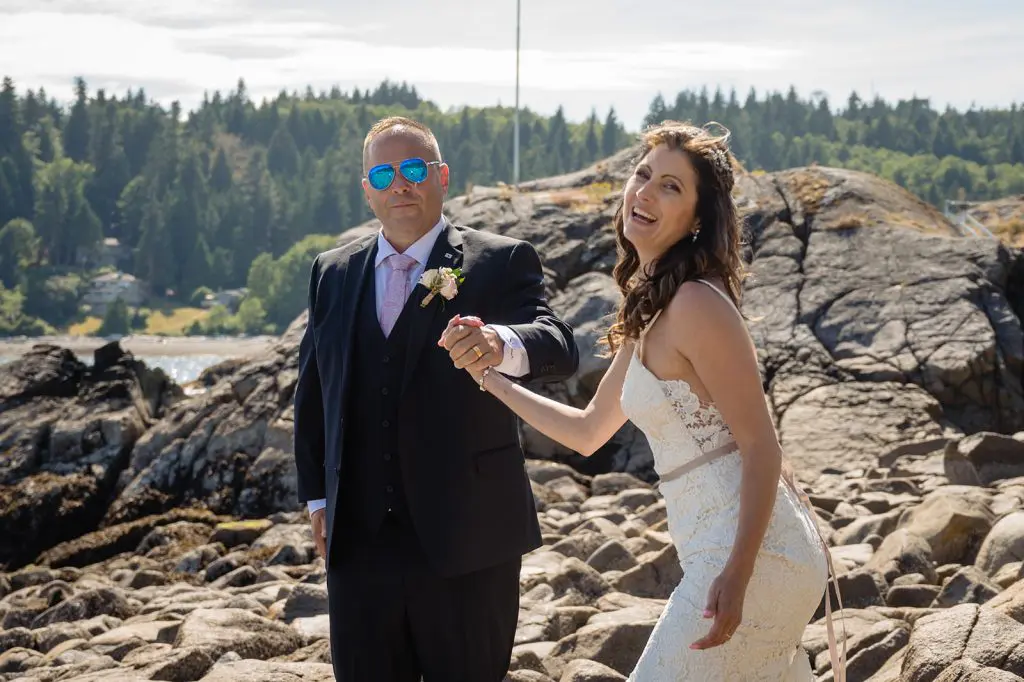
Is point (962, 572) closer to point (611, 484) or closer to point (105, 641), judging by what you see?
point (105, 641)

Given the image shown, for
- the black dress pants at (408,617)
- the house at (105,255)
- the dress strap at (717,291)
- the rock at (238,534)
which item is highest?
the dress strap at (717,291)

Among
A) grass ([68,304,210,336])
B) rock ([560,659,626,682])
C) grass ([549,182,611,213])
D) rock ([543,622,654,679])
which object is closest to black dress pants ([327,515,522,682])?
rock ([560,659,626,682])

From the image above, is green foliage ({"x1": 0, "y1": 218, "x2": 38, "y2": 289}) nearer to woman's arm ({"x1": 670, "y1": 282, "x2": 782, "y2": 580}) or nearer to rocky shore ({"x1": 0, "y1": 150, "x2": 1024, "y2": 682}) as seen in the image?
rocky shore ({"x1": 0, "y1": 150, "x2": 1024, "y2": 682})

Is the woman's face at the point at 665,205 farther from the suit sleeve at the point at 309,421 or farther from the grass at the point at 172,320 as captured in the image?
the grass at the point at 172,320

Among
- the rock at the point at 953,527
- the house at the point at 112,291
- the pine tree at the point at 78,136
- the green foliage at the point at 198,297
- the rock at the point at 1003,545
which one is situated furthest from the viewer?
the pine tree at the point at 78,136

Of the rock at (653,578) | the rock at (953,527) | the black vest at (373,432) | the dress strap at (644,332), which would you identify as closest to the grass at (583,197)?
the rock at (953,527)

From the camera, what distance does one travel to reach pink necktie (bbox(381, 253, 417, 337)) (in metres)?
4.51

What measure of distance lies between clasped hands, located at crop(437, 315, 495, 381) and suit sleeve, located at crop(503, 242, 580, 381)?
24cm

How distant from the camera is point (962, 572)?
7258 millimetres

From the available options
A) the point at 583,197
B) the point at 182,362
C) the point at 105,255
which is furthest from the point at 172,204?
the point at 583,197

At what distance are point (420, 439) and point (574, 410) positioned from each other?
1.80ft

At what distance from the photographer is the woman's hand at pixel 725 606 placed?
3291 mm

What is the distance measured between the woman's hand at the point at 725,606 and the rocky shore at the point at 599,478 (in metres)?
1.72

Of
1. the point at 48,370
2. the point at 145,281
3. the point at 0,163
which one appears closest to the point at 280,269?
the point at 145,281
